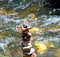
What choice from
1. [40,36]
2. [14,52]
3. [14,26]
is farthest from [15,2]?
[14,52]

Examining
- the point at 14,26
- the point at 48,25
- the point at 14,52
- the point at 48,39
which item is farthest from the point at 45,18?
the point at 14,52

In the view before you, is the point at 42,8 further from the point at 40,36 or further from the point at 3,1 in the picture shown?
the point at 40,36

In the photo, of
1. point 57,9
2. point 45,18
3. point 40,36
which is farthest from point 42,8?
point 40,36

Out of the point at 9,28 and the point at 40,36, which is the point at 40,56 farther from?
the point at 9,28

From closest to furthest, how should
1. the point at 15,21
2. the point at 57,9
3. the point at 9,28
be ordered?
1. the point at 9,28
2. the point at 15,21
3. the point at 57,9

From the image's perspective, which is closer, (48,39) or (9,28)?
(48,39)

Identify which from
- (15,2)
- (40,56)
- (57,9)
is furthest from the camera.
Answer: (15,2)

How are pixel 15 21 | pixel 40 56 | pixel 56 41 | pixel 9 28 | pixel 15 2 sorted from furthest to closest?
pixel 15 2 < pixel 15 21 < pixel 9 28 < pixel 56 41 < pixel 40 56

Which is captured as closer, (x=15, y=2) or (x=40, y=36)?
(x=40, y=36)

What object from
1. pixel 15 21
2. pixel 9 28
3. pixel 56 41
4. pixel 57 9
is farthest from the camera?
pixel 57 9
